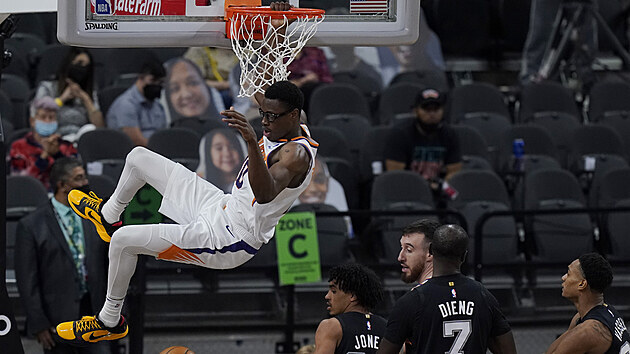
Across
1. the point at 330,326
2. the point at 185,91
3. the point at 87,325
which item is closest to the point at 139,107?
the point at 185,91

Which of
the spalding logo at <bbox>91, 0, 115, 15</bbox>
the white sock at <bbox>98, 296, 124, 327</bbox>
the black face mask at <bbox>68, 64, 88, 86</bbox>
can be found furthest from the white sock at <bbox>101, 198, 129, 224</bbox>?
the black face mask at <bbox>68, 64, 88, 86</bbox>

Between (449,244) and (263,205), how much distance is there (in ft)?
3.45

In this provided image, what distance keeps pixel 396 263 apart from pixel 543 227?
163 cm

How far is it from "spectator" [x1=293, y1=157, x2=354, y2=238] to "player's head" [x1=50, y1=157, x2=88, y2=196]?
250 cm

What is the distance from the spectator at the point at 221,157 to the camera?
34.3ft

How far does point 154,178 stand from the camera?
6.55 metres

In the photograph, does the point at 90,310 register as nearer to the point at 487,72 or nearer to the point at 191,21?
the point at 191,21

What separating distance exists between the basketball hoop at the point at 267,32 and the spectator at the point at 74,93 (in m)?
4.83

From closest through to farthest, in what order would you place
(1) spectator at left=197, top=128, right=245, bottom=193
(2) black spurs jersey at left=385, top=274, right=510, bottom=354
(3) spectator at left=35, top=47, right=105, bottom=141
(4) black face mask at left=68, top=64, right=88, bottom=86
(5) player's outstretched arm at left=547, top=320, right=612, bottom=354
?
(2) black spurs jersey at left=385, top=274, right=510, bottom=354 → (5) player's outstretched arm at left=547, top=320, right=612, bottom=354 → (1) spectator at left=197, top=128, right=245, bottom=193 → (3) spectator at left=35, top=47, right=105, bottom=141 → (4) black face mask at left=68, top=64, right=88, bottom=86

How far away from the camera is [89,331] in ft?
22.2

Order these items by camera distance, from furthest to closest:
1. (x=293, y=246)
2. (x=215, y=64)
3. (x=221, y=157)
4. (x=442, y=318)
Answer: (x=215, y=64) → (x=221, y=157) → (x=293, y=246) → (x=442, y=318)

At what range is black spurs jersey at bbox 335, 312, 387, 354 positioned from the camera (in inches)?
269

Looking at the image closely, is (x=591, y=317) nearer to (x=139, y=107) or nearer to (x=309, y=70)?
(x=139, y=107)

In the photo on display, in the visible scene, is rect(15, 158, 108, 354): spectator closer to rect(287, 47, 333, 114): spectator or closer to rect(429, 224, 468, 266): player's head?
rect(429, 224, 468, 266): player's head
